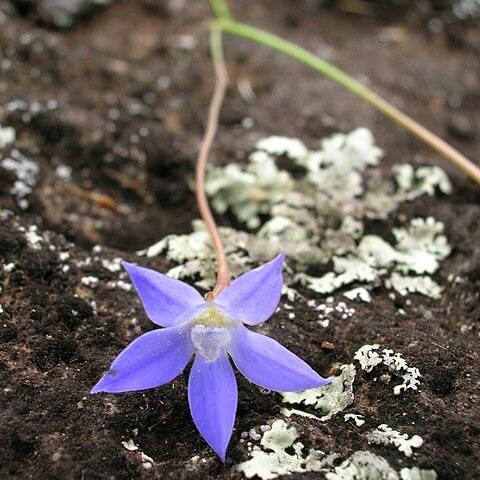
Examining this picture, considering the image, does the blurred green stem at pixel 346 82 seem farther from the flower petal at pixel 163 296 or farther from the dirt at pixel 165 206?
the flower petal at pixel 163 296

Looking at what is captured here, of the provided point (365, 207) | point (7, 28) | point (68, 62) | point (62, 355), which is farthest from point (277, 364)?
point (7, 28)

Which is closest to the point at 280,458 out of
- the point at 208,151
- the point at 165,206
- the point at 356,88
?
the point at 165,206

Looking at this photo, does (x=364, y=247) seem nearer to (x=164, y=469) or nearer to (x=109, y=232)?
(x=109, y=232)

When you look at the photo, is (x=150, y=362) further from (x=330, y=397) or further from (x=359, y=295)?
(x=359, y=295)

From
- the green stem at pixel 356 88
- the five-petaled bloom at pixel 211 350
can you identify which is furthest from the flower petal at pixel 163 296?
the green stem at pixel 356 88

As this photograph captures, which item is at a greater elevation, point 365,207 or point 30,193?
point 365,207

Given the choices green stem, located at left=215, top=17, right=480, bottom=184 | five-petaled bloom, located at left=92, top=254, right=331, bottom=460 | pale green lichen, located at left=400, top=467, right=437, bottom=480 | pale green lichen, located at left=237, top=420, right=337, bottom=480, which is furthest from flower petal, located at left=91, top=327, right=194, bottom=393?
green stem, located at left=215, top=17, right=480, bottom=184
